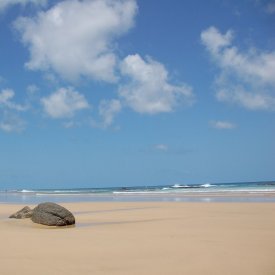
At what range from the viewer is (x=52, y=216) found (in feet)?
40.1

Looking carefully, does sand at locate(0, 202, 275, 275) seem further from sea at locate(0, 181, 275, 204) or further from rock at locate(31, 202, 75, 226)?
sea at locate(0, 181, 275, 204)

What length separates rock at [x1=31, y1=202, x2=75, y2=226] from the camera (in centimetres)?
1217

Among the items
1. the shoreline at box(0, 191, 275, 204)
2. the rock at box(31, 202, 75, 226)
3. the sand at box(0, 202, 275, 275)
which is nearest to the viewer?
the sand at box(0, 202, 275, 275)

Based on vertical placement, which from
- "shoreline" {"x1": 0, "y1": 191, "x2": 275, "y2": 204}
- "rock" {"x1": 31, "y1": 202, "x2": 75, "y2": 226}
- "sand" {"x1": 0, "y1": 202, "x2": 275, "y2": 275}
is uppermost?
"rock" {"x1": 31, "y1": 202, "x2": 75, "y2": 226}

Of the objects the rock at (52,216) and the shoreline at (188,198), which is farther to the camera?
the shoreline at (188,198)

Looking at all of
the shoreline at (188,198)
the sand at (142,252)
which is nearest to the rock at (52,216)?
the sand at (142,252)

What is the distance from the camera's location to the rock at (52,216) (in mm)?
12172

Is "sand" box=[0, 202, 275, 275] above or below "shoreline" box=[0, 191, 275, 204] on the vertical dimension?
above

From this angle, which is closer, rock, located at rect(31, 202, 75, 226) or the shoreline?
rock, located at rect(31, 202, 75, 226)

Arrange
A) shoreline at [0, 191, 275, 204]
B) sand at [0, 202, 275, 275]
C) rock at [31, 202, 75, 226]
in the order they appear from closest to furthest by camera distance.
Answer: sand at [0, 202, 275, 275]
rock at [31, 202, 75, 226]
shoreline at [0, 191, 275, 204]

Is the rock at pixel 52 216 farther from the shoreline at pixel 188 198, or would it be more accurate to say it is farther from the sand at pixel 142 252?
the shoreline at pixel 188 198

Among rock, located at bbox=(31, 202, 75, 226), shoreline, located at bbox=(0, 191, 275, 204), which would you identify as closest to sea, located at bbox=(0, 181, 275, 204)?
shoreline, located at bbox=(0, 191, 275, 204)

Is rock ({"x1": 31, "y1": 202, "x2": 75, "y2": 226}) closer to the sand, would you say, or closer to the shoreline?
the sand

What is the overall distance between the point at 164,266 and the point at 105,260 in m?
1.11
